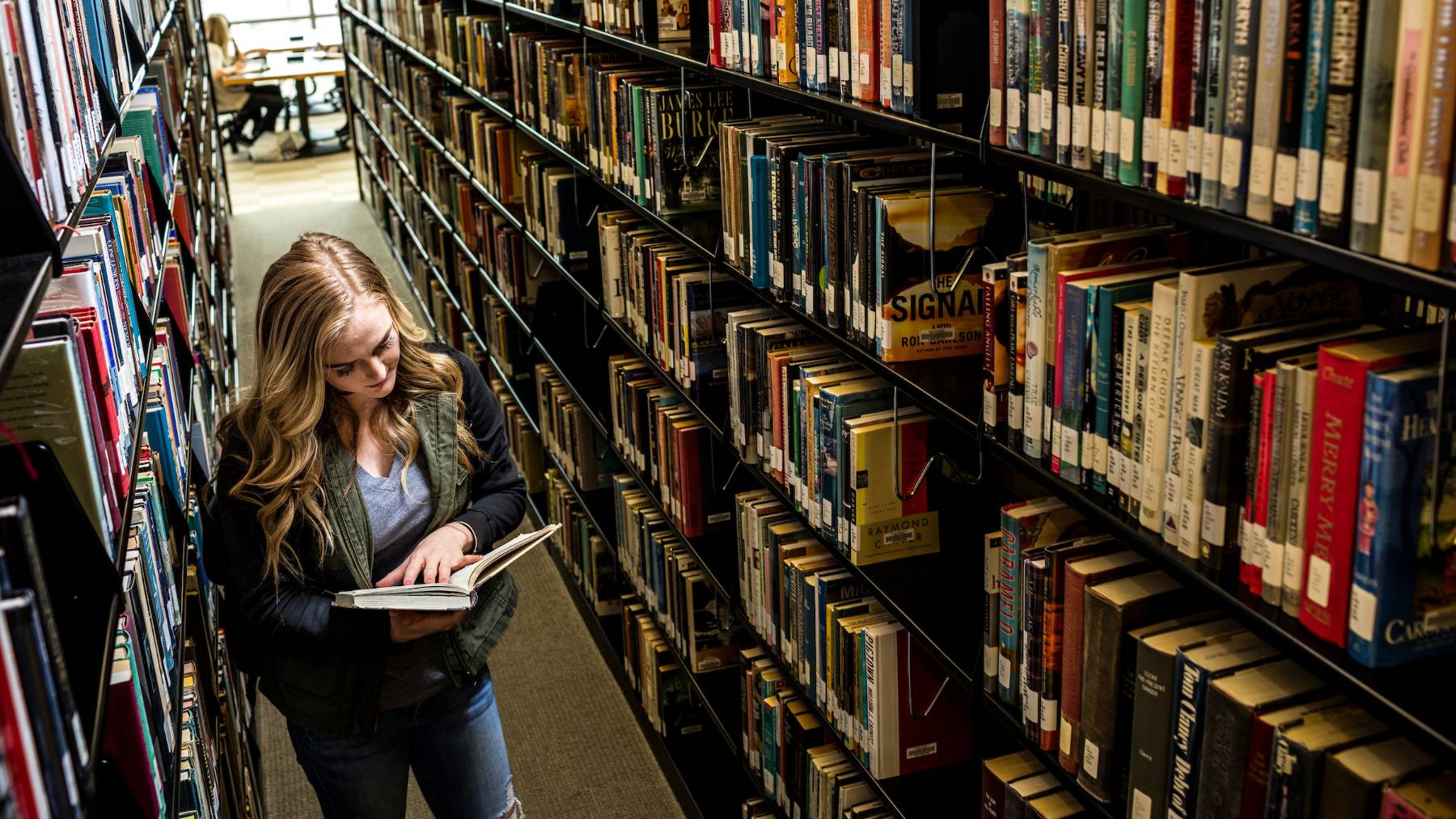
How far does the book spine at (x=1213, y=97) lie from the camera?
1187mm

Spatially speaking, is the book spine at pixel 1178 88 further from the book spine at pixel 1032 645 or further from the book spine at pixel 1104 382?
the book spine at pixel 1032 645

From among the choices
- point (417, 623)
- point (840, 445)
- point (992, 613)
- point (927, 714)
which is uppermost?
point (840, 445)

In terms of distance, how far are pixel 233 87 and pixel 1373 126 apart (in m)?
11.7

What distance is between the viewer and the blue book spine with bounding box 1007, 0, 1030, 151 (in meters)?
1.51

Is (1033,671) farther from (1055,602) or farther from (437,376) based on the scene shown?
(437,376)

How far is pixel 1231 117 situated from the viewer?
1198 mm

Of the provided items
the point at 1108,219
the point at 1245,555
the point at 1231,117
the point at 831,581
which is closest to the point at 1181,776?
the point at 1245,555

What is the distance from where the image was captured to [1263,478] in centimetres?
124

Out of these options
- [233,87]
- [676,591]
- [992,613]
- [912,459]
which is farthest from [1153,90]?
[233,87]

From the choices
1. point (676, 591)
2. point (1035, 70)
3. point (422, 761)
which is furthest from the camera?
A: point (676, 591)

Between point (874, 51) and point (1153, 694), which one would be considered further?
point (874, 51)

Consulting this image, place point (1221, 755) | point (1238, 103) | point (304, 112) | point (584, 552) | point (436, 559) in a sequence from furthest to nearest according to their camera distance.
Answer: point (304, 112), point (584, 552), point (436, 559), point (1221, 755), point (1238, 103)

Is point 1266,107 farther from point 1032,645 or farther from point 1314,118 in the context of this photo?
point 1032,645

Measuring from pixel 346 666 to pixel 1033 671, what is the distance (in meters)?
1.10
